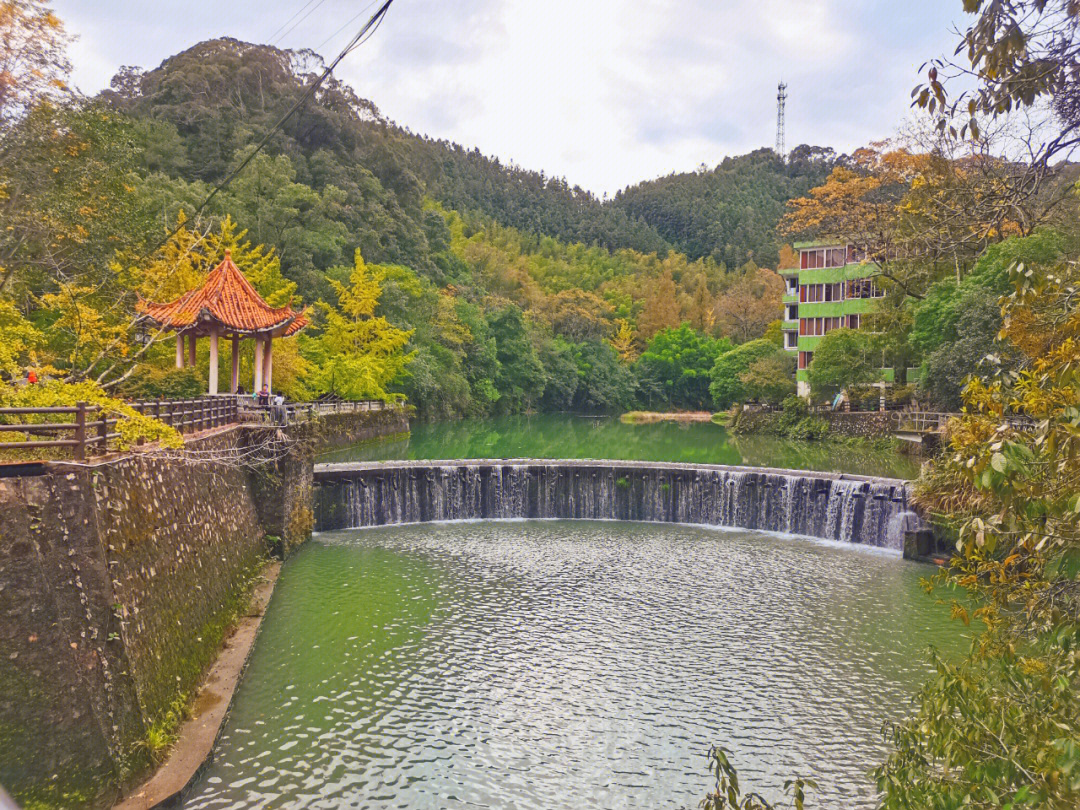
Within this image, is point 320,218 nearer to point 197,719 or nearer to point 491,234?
point 197,719

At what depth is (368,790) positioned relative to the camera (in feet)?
23.7

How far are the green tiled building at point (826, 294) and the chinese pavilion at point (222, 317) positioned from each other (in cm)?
2967

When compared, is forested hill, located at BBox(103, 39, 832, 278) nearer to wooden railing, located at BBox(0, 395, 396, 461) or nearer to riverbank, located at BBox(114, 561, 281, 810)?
wooden railing, located at BBox(0, 395, 396, 461)

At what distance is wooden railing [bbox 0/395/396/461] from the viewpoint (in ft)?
22.6

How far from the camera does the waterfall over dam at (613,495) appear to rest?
59.8 feet

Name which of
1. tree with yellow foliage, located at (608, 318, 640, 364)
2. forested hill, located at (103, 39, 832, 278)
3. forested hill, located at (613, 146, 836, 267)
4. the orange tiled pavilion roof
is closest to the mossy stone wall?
the orange tiled pavilion roof

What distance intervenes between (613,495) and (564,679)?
11.4 meters

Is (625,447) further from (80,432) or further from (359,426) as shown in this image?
(80,432)

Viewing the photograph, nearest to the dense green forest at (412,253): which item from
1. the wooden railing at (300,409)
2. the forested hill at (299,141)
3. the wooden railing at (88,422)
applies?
the forested hill at (299,141)

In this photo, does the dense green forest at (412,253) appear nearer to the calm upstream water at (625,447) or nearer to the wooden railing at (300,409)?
the wooden railing at (300,409)

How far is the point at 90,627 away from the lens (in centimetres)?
654

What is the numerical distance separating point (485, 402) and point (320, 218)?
61.4 ft

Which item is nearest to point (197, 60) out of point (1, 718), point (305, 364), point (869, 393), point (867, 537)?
point (305, 364)

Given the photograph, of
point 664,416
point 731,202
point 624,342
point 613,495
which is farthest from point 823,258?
Result: point 731,202
